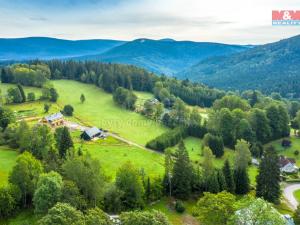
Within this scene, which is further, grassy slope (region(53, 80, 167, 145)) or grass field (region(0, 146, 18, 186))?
grassy slope (region(53, 80, 167, 145))

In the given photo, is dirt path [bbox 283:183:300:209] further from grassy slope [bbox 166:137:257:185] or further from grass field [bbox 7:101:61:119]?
grass field [bbox 7:101:61:119]

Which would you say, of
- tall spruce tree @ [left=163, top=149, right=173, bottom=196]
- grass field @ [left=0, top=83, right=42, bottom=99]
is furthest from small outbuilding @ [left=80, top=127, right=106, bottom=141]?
grass field @ [left=0, top=83, right=42, bottom=99]

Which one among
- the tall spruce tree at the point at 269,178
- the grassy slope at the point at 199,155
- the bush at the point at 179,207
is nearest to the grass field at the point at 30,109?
the grassy slope at the point at 199,155

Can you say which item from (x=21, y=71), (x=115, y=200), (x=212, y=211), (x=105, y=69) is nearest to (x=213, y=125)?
(x=115, y=200)

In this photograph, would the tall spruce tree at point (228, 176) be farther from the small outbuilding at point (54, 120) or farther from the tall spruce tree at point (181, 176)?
→ the small outbuilding at point (54, 120)

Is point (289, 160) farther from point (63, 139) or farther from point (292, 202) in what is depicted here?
point (63, 139)

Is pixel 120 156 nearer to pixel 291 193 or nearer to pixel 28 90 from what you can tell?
pixel 291 193
